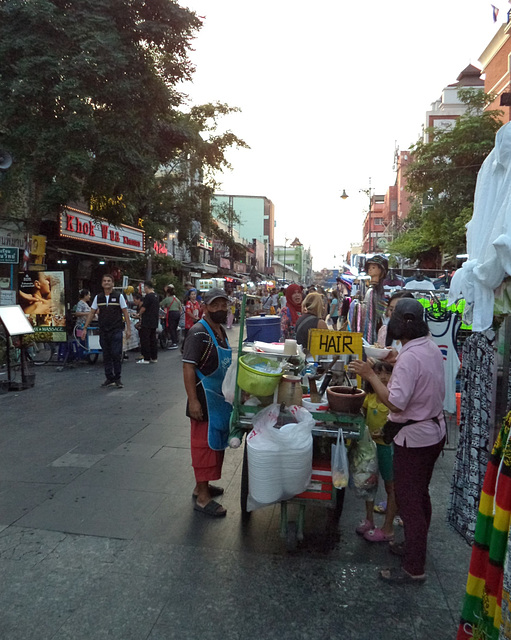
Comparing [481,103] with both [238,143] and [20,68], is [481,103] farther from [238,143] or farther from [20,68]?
[20,68]

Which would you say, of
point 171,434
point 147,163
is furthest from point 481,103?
point 171,434

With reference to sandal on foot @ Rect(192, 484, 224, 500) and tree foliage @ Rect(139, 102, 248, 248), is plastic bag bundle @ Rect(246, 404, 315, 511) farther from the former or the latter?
tree foliage @ Rect(139, 102, 248, 248)

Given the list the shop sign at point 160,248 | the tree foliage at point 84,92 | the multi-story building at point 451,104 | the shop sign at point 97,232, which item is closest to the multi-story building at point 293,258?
the multi-story building at point 451,104

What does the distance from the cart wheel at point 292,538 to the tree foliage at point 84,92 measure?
9.36 meters

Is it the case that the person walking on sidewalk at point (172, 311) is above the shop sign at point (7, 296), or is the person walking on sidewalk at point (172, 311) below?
below

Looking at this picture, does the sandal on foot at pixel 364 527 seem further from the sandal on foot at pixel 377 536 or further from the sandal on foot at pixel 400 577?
the sandal on foot at pixel 400 577

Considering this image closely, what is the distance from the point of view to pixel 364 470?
12.2 feet

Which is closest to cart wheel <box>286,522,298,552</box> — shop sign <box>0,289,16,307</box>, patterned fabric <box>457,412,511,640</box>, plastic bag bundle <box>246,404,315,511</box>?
plastic bag bundle <box>246,404,315,511</box>

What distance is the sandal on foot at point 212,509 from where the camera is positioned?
419 cm

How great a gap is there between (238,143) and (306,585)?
2270 cm

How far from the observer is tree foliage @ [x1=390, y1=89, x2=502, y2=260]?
20.7 metres

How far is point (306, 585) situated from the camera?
10.6 feet

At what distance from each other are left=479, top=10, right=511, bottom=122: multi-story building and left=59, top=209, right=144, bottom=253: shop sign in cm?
1669

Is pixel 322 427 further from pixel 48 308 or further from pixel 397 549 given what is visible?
pixel 48 308
